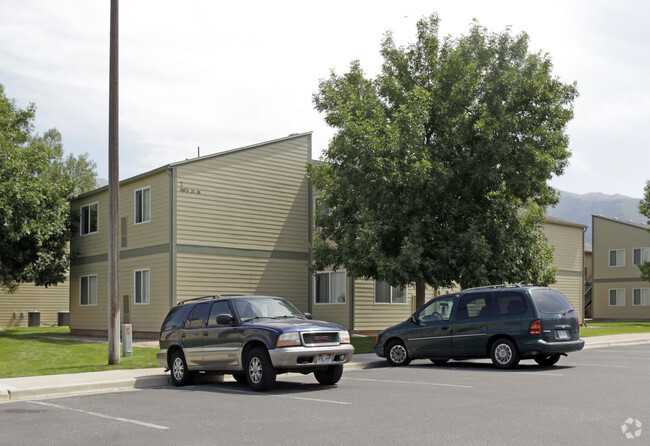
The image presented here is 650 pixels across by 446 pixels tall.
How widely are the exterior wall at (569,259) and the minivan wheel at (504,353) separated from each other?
1015 inches

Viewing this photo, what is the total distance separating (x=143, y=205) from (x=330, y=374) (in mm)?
17096

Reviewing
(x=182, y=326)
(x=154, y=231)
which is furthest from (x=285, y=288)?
(x=182, y=326)

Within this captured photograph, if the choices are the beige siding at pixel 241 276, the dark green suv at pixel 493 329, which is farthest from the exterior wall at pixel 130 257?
the dark green suv at pixel 493 329

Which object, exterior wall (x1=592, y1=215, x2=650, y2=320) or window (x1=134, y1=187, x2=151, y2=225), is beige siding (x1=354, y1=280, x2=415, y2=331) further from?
exterior wall (x1=592, y1=215, x2=650, y2=320)

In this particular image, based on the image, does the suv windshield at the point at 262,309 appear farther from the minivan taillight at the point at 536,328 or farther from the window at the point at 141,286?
the window at the point at 141,286

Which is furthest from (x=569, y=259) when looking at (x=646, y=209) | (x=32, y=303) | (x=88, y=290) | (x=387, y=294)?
(x=32, y=303)

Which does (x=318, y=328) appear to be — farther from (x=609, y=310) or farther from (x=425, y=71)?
(x=609, y=310)

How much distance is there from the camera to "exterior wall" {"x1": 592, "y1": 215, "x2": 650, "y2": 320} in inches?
2058

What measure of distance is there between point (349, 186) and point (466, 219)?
4.02 metres

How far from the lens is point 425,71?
2494 cm

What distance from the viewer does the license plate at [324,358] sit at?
12.2 m

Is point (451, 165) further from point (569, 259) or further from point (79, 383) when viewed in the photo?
point (569, 259)

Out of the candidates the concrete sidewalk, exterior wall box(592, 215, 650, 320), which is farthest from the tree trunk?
exterior wall box(592, 215, 650, 320)

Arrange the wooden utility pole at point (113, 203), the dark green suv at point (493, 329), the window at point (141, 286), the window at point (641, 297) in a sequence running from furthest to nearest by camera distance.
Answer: the window at point (641, 297), the window at point (141, 286), the wooden utility pole at point (113, 203), the dark green suv at point (493, 329)
